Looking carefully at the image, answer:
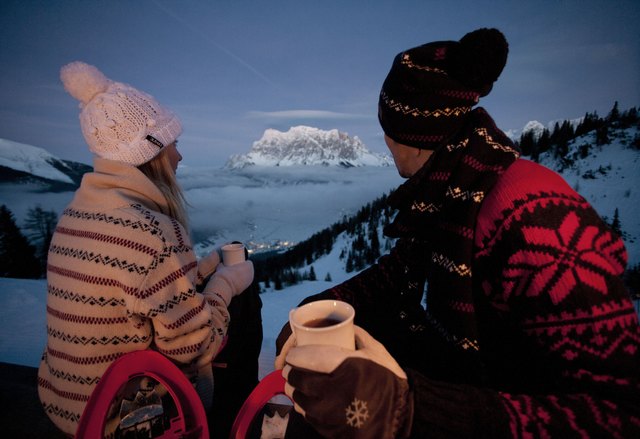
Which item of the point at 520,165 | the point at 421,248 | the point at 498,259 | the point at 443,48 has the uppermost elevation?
the point at 443,48

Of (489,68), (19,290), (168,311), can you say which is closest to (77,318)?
(168,311)

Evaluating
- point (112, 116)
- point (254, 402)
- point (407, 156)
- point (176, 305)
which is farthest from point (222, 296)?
point (407, 156)

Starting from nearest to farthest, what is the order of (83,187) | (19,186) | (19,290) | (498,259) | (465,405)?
(465,405) → (498,259) → (83,187) → (19,290) → (19,186)

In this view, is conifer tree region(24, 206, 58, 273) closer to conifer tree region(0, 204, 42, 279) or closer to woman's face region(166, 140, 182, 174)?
conifer tree region(0, 204, 42, 279)

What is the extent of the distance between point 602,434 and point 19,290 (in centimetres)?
1002

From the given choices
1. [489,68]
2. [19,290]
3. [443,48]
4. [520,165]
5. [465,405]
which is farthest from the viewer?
[19,290]

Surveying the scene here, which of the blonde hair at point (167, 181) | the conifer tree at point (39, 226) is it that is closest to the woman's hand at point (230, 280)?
the blonde hair at point (167, 181)

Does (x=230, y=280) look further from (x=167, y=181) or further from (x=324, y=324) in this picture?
(x=324, y=324)

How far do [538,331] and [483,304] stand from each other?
0.93 ft

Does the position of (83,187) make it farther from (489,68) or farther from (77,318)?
(489,68)

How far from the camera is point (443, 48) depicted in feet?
5.10

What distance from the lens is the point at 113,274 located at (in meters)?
1.54

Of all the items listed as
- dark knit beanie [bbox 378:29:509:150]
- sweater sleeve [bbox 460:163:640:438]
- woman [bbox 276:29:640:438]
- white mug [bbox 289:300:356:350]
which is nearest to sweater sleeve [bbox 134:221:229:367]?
woman [bbox 276:29:640:438]

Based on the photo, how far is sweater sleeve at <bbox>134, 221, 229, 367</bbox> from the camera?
157 centimetres
